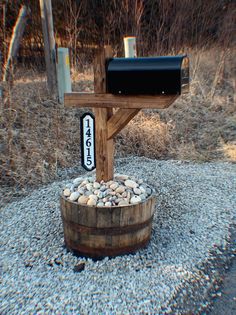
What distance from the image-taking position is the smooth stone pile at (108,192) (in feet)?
9.29

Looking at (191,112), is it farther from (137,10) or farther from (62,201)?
(62,201)

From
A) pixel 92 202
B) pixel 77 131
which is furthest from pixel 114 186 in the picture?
pixel 77 131

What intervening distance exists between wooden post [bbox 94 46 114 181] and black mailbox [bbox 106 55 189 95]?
0.21ft

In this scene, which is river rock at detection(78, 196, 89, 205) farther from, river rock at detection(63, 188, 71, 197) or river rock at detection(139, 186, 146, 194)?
river rock at detection(139, 186, 146, 194)

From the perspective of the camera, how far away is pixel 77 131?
6254 millimetres

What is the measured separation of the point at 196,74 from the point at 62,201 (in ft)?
24.7

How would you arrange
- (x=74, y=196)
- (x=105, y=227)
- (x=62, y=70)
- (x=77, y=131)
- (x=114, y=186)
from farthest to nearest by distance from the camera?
(x=62, y=70)
(x=77, y=131)
(x=114, y=186)
(x=74, y=196)
(x=105, y=227)

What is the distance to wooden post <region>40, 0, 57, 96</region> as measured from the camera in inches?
250

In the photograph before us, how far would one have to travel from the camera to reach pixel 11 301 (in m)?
2.43

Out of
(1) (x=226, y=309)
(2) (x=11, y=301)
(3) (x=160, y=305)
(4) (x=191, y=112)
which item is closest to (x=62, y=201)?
(2) (x=11, y=301)

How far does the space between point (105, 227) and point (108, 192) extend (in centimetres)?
31

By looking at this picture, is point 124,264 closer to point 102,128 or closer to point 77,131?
point 102,128

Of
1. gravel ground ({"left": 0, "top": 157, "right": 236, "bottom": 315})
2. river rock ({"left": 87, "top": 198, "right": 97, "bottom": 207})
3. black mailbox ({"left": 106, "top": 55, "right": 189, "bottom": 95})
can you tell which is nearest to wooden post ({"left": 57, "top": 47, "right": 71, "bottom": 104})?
gravel ground ({"left": 0, "top": 157, "right": 236, "bottom": 315})

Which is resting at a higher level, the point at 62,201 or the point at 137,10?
the point at 137,10
